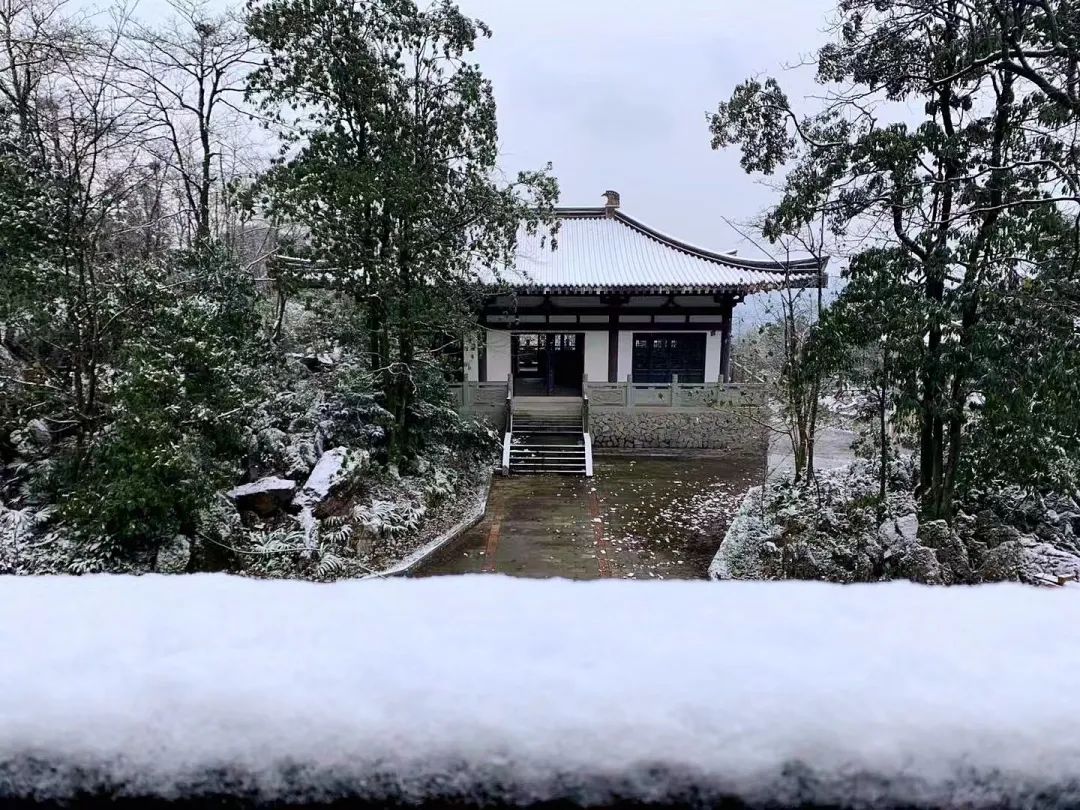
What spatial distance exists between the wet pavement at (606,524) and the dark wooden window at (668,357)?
317 cm

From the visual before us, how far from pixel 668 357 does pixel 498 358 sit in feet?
14.4

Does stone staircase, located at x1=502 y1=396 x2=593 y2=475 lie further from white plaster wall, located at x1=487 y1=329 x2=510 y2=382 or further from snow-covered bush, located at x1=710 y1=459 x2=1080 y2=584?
snow-covered bush, located at x1=710 y1=459 x2=1080 y2=584

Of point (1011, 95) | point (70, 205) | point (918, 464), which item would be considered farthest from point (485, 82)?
point (918, 464)

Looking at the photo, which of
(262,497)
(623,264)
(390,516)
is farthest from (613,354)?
(262,497)

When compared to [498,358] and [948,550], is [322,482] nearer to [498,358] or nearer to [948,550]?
[498,358]

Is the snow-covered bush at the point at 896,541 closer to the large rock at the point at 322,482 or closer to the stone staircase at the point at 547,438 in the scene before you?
A: the stone staircase at the point at 547,438

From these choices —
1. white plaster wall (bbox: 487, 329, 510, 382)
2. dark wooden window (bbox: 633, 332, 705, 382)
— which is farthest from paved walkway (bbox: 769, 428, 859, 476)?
white plaster wall (bbox: 487, 329, 510, 382)

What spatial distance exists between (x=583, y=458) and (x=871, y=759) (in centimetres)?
1187

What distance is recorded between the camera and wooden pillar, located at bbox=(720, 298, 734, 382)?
50.0ft

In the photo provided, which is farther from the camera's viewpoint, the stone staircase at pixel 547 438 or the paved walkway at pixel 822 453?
the stone staircase at pixel 547 438

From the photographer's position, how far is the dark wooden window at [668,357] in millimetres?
15477

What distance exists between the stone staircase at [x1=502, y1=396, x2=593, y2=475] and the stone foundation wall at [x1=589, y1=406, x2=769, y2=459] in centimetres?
71

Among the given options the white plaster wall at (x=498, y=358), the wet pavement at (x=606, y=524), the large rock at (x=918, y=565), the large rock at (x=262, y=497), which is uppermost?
the white plaster wall at (x=498, y=358)

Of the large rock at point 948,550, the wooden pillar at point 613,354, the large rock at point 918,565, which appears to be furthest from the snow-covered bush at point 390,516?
the wooden pillar at point 613,354
